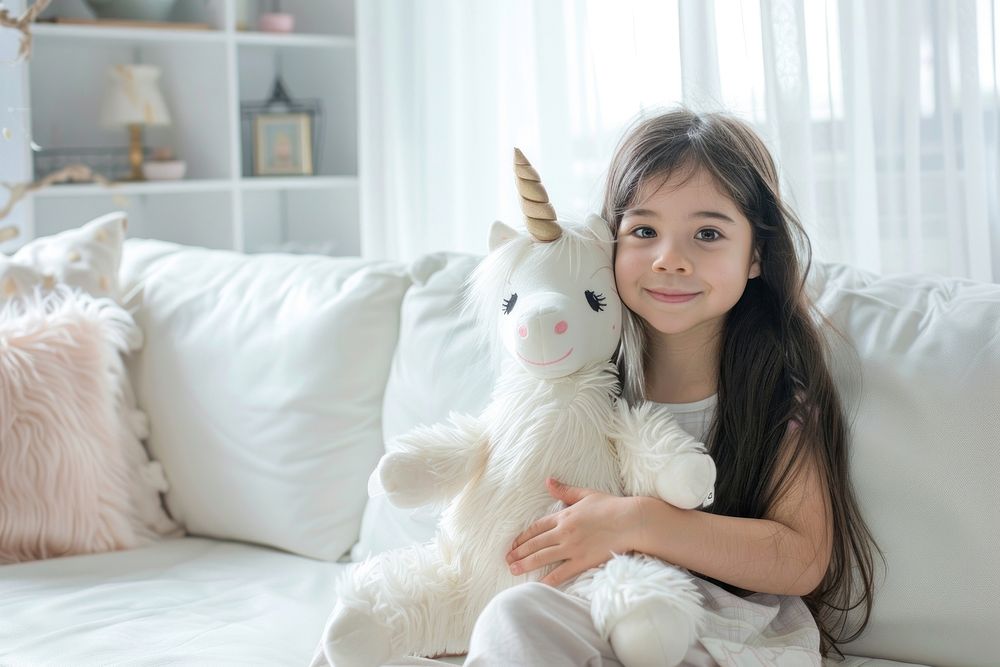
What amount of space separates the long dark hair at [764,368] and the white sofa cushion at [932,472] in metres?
0.03

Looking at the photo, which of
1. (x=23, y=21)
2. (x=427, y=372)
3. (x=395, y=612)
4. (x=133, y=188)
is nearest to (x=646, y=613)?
(x=395, y=612)

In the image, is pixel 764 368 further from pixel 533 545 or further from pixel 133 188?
pixel 133 188

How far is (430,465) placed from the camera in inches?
43.6

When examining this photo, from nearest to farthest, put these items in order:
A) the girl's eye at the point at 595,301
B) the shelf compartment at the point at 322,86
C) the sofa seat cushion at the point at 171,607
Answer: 1. the girl's eye at the point at 595,301
2. the sofa seat cushion at the point at 171,607
3. the shelf compartment at the point at 322,86

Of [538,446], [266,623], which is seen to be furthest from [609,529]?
[266,623]

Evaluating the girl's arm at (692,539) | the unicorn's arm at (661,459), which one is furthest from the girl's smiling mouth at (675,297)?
the girl's arm at (692,539)

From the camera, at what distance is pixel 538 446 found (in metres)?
1.09

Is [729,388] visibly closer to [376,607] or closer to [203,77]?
[376,607]

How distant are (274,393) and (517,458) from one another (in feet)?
1.96

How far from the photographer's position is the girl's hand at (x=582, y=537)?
1.04 metres

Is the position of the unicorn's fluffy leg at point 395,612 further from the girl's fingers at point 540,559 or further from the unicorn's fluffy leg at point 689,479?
the unicorn's fluffy leg at point 689,479

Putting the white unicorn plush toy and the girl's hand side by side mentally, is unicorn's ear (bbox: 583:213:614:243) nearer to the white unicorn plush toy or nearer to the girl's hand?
the white unicorn plush toy

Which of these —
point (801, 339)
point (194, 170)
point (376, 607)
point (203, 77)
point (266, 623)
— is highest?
point (203, 77)

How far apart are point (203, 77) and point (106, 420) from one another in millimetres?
1436
